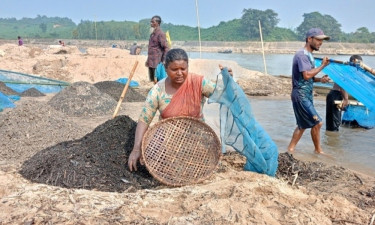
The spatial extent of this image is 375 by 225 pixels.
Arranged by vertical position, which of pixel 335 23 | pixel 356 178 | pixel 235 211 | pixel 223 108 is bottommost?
pixel 356 178

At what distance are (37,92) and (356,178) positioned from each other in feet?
24.1

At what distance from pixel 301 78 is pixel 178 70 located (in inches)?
78.9

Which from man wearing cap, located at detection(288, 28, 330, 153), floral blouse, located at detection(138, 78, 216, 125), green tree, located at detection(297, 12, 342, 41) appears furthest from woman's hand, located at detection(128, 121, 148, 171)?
green tree, located at detection(297, 12, 342, 41)

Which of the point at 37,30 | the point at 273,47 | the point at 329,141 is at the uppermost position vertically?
the point at 37,30

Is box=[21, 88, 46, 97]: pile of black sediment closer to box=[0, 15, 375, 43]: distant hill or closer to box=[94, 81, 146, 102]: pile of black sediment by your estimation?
box=[94, 81, 146, 102]: pile of black sediment

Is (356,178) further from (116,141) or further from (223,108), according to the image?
(116,141)

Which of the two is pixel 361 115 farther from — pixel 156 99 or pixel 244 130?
pixel 156 99

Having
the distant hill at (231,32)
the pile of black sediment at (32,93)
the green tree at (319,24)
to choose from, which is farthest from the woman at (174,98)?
the green tree at (319,24)

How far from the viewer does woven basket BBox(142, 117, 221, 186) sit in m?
2.95

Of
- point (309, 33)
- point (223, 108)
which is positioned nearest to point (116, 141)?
point (223, 108)

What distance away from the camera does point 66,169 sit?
2998mm

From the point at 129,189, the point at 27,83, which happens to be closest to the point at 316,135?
the point at 129,189

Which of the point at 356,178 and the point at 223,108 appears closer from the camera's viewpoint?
the point at 223,108

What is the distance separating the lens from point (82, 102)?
6906 millimetres
